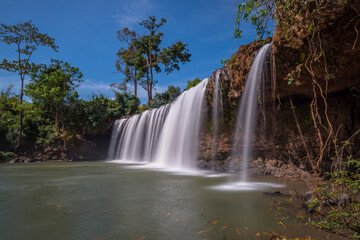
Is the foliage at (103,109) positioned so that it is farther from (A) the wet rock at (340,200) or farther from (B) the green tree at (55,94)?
(A) the wet rock at (340,200)

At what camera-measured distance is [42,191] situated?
528cm

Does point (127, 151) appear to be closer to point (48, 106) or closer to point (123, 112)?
point (123, 112)

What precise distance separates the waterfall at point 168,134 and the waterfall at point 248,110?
7.43 ft

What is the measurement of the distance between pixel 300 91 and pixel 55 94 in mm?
19663

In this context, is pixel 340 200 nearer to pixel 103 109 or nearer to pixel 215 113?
pixel 215 113

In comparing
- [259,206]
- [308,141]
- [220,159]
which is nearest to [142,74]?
[220,159]

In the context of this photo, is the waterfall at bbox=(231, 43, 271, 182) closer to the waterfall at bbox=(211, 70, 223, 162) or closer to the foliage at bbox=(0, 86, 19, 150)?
the waterfall at bbox=(211, 70, 223, 162)

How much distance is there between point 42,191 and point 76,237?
348 centimetres

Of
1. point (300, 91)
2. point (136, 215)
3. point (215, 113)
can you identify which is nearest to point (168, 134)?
point (215, 113)

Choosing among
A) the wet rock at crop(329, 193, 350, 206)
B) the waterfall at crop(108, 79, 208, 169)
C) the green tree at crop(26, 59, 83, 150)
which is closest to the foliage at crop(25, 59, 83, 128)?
the green tree at crop(26, 59, 83, 150)

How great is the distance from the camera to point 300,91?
7.50 m

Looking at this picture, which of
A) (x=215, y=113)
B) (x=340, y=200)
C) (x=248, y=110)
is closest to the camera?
(x=340, y=200)

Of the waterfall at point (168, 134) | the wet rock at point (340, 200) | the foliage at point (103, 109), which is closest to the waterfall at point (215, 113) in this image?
the waterfall at point (168, 134)

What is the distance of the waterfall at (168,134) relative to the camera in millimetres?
11117
